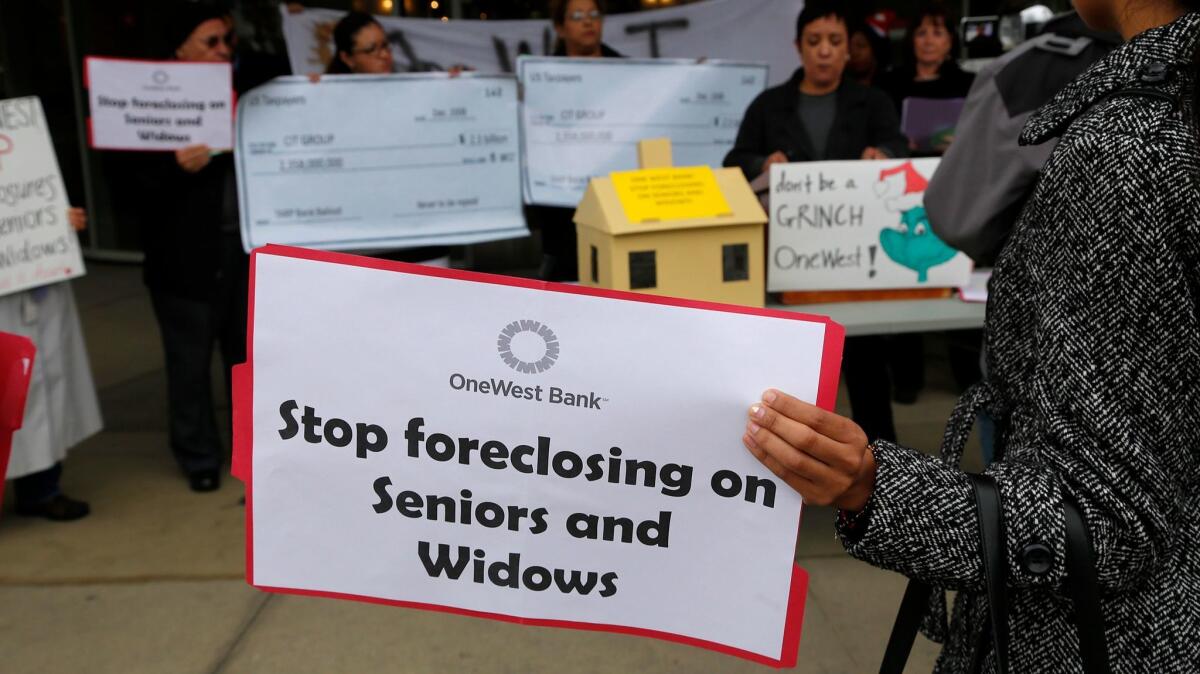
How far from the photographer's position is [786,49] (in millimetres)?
5785

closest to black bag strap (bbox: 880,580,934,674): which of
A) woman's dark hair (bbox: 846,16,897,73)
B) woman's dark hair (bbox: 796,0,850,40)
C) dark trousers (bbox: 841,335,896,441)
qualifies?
dark trousers (bbox: 841,335,896,441)

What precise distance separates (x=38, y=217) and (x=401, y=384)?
3.31 m

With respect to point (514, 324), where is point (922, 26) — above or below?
above

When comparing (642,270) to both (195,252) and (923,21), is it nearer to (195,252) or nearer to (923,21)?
(195,252)

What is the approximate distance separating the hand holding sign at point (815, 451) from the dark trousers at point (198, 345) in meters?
3.64

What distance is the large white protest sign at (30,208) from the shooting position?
A: 3795 millimetres

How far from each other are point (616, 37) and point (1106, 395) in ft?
17.8

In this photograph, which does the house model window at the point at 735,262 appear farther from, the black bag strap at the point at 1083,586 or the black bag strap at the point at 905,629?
the black bag strap at the point at 1083,586

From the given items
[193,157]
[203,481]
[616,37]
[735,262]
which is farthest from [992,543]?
[616,37]

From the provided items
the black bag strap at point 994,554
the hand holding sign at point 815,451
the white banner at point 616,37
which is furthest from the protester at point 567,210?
the black bag strap at point 994,554

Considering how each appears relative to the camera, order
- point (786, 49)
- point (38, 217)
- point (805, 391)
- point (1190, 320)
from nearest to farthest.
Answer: point (1190, 320) < point (805, 391) < point (38, 217) < point (786, 49)

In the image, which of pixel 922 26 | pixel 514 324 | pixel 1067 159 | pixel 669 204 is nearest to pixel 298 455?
pixel 514 324

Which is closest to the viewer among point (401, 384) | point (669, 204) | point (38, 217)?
point (401, 384)

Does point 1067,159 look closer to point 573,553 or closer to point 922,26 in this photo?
point 573,553
